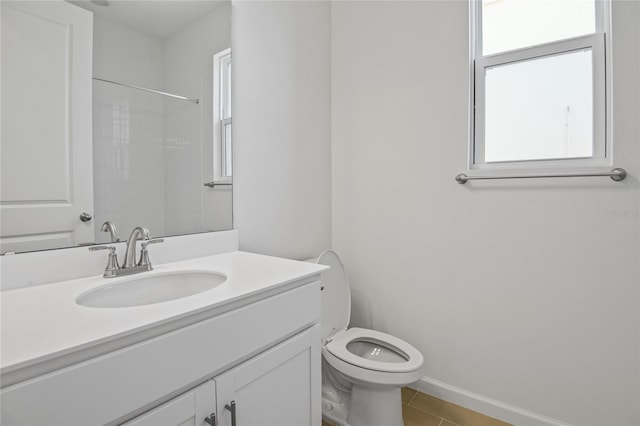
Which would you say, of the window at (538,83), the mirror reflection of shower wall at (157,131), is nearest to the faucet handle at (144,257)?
the mirror reflection of shower wall at (157,131)

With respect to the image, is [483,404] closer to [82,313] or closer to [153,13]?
[82,313]

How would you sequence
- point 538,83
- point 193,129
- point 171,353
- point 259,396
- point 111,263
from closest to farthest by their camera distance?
point 171,353 < point 259,396 < point 111,263 < point 193,129 < point 538,83

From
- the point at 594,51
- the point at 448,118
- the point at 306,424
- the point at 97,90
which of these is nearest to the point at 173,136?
the point at 97,90

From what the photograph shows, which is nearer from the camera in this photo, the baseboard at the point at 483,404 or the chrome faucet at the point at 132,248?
the chrome faucet at the point at 132,248

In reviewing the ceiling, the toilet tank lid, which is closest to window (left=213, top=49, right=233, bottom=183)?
the ceiling

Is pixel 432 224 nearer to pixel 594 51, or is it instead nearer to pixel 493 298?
pixel 493 298

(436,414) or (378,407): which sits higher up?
(378,407)

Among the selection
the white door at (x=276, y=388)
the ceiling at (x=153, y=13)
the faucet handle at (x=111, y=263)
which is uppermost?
the ceiling at (x=153, y=13)

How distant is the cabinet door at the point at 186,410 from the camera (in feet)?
2.33

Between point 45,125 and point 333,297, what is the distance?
1.35m

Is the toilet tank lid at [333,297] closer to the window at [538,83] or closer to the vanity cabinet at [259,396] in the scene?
the vanity cabinet at [259,396]

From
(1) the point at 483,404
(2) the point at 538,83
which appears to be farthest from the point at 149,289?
(2) the point at 538,83

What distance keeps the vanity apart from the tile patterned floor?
0.68 metres

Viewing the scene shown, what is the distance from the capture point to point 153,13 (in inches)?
50.5
